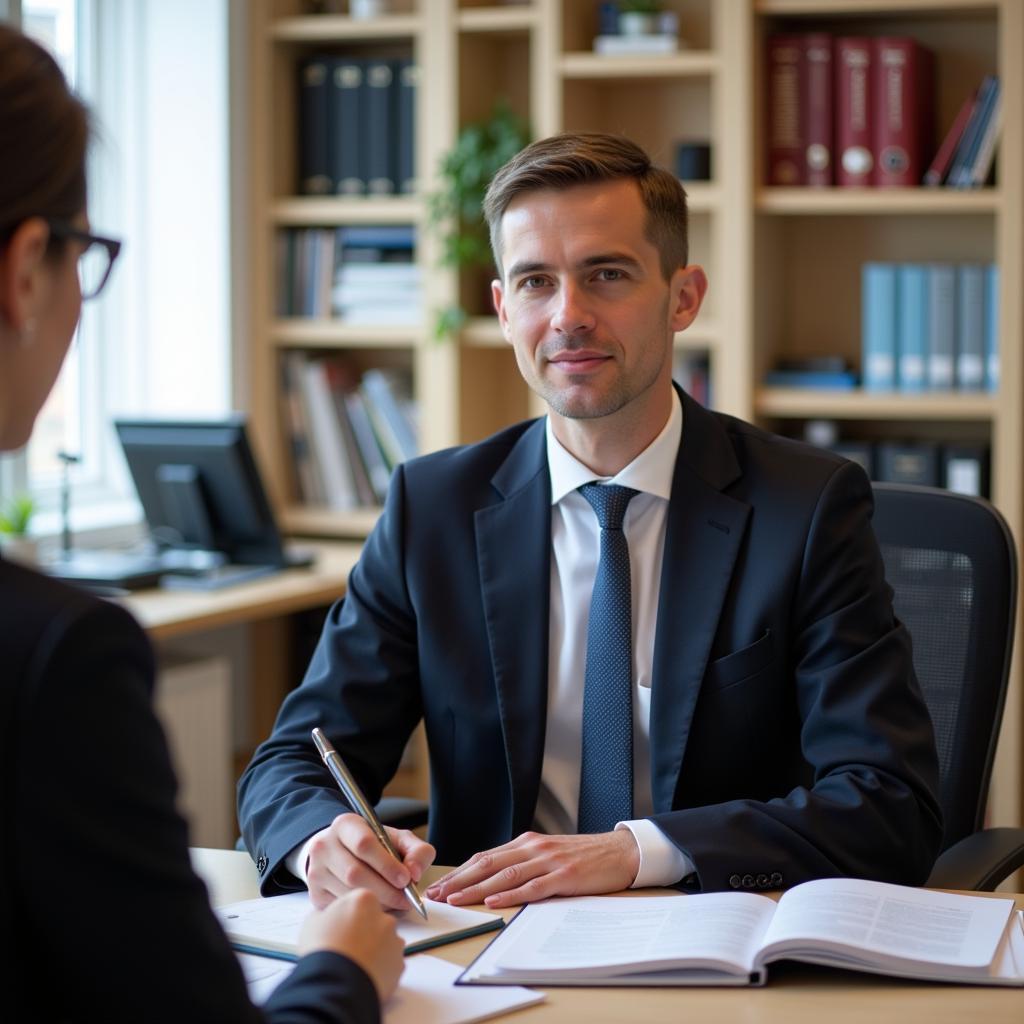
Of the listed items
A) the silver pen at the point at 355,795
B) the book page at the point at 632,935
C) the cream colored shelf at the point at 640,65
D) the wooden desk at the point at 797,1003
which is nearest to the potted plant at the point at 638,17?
the cream colored shelf at the point at 640,65

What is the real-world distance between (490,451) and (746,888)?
27.9 inches

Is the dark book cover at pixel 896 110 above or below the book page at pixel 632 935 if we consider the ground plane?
above

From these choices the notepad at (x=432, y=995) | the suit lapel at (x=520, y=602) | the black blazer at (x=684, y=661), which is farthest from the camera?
the suit lapel at (x=520, y=602)

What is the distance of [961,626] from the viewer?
2.00 metres

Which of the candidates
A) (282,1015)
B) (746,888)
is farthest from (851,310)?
(282,1015)

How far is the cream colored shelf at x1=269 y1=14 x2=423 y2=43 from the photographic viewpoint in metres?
3.73

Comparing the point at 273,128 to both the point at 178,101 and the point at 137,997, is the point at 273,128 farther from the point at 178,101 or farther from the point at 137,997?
the point at 137,997

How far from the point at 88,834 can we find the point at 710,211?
3114 millimetres

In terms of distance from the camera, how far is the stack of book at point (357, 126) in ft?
12.5

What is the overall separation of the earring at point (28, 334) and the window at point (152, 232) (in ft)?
9.89

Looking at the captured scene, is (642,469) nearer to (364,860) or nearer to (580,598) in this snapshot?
(580,598)

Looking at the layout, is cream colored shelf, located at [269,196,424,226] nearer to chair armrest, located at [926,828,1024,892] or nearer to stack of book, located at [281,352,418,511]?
stack of book, located at [281,352,418,511]

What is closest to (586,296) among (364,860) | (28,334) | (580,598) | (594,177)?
(594,177)

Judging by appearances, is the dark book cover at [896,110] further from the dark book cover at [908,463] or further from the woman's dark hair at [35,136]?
the woman's dark hair at [35,136]
